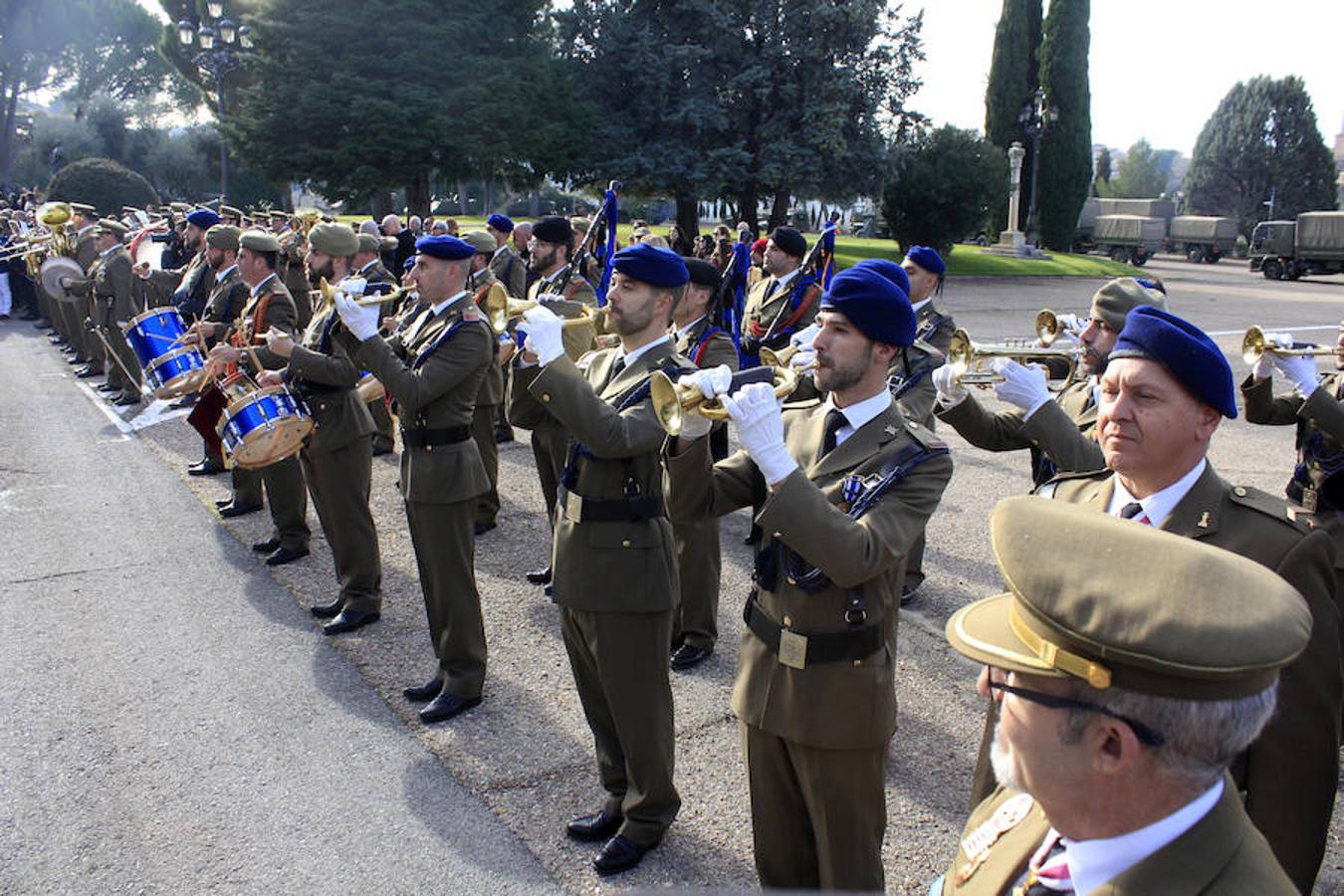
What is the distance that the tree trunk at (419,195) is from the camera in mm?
28375

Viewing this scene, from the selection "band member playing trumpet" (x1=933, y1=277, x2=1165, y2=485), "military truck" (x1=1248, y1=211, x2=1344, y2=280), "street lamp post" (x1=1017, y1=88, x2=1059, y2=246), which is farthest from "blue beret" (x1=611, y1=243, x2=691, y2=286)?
"military truck" (x1=1248, y1=211, x2=1344, y2=280)

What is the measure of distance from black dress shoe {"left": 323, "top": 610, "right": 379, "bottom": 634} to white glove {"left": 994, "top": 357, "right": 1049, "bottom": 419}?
4.27 metres

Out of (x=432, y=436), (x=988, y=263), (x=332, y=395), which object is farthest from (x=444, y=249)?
(x=988, y=263)

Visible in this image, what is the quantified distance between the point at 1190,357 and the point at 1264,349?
8.89 feet

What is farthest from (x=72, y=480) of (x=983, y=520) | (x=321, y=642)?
(x=983, y=520)

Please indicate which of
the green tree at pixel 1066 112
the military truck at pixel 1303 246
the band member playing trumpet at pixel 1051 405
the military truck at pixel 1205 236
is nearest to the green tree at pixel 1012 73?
the green tree at pixel 1066 112

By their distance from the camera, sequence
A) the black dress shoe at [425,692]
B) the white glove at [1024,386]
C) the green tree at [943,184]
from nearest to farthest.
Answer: the white glove at [1024,386] → the black dress shoe at [425,692] → the green tree at [943,184]

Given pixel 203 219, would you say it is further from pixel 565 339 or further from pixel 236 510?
pixel 565 339

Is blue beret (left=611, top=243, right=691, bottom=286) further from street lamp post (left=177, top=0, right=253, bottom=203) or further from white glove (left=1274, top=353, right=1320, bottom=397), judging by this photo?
street lamp post (left=177, top=0, right=253, bottom=203)

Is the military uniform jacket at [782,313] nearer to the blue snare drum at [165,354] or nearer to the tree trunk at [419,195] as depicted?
the blue snare drum at [165,354]

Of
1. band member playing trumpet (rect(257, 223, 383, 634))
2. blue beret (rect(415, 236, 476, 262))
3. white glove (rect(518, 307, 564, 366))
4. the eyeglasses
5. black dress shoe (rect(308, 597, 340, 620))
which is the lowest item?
black dress shoe (rect(308, 597, 340, 620))

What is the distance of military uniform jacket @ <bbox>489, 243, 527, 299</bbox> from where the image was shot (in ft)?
34.7

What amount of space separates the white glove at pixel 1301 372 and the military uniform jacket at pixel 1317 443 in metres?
0.04

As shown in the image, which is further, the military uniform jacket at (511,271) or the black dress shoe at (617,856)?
the military uniform jacket at (511,271)
